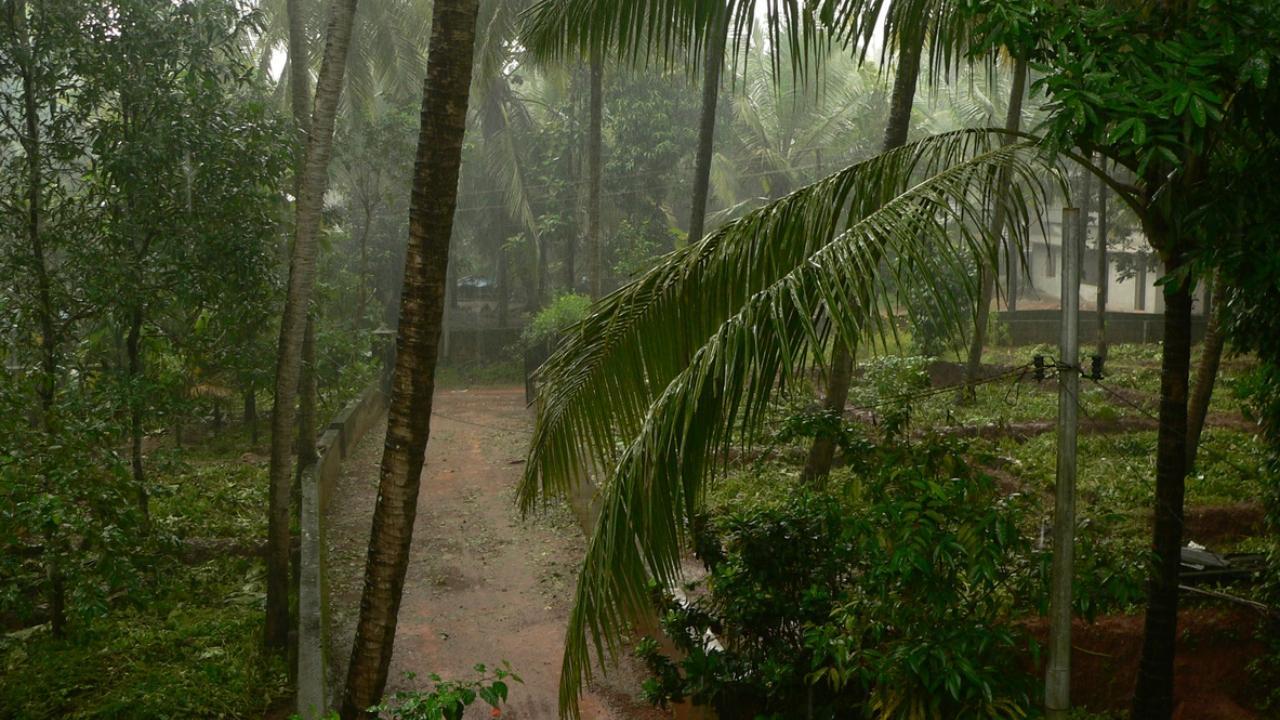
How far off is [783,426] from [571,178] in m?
24.7

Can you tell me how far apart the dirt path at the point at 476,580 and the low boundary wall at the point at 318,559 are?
260mm

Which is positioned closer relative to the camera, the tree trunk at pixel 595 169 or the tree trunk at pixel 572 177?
the tree trunk at pixel 595 169

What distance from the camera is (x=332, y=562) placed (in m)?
11.1

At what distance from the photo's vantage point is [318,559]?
31.9ft

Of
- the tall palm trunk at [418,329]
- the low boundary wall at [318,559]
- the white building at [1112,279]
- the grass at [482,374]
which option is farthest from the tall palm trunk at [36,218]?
the white building at [1112,279]

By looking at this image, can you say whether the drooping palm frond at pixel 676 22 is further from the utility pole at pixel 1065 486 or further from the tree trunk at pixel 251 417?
the tree trunk at pixel 251 417

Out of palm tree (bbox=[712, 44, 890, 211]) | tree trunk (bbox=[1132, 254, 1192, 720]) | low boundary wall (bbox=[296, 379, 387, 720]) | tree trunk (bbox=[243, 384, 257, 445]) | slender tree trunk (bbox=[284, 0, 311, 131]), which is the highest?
palm tree (bbox=[712, 44, 890, 211])

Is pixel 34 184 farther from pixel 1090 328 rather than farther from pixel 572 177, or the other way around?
pixel 1090 328

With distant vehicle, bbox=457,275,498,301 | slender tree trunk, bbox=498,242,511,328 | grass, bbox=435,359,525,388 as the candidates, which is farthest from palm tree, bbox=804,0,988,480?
distant vehicle, bbox=457,275,498,301

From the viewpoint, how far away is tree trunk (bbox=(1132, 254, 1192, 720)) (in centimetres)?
421

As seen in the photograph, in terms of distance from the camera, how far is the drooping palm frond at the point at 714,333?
350cm

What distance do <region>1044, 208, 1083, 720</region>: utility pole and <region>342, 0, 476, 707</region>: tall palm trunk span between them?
2970mm

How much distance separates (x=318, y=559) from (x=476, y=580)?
165 centimetres

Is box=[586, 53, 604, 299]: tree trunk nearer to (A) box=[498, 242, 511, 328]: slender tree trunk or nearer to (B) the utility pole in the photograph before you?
(A) box=[498, 242, 511, 328]: slender tree trunk
